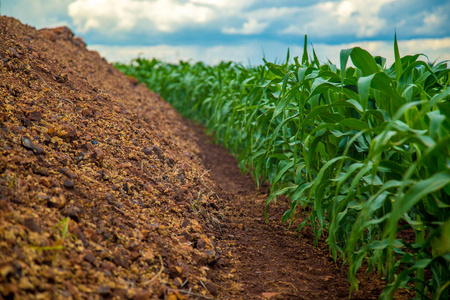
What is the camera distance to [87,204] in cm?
161

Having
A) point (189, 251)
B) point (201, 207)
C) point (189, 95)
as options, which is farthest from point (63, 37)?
point (189, 251)

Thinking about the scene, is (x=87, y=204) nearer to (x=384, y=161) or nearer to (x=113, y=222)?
(x=113, y=222)

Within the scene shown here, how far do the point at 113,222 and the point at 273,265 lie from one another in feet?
2.93

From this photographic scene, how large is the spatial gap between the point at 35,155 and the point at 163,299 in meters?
0.94

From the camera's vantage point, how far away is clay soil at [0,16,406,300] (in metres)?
1.27

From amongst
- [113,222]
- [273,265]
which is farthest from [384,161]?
[113,222]

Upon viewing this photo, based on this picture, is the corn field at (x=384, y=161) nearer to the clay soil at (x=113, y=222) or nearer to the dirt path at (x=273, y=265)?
the dirt path at (x=273, y=265)

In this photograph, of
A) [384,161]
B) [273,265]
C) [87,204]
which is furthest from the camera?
[273,265]

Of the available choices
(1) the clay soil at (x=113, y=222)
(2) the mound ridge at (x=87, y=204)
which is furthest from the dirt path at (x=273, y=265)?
(2) the mound ridge at (x=87, y=204)

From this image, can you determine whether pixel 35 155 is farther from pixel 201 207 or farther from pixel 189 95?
pixel 189 95

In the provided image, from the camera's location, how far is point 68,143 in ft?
6.50

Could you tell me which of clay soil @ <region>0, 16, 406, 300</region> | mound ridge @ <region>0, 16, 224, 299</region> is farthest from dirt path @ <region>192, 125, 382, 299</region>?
mound ridge @ <region>0, 16, 224, 299</region>

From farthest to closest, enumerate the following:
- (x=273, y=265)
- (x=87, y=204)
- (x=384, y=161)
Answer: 1. (x=273, y=265)
2. (x=87, y=204)
3. (x=384, y=161)

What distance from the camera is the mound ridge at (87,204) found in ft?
4.06
